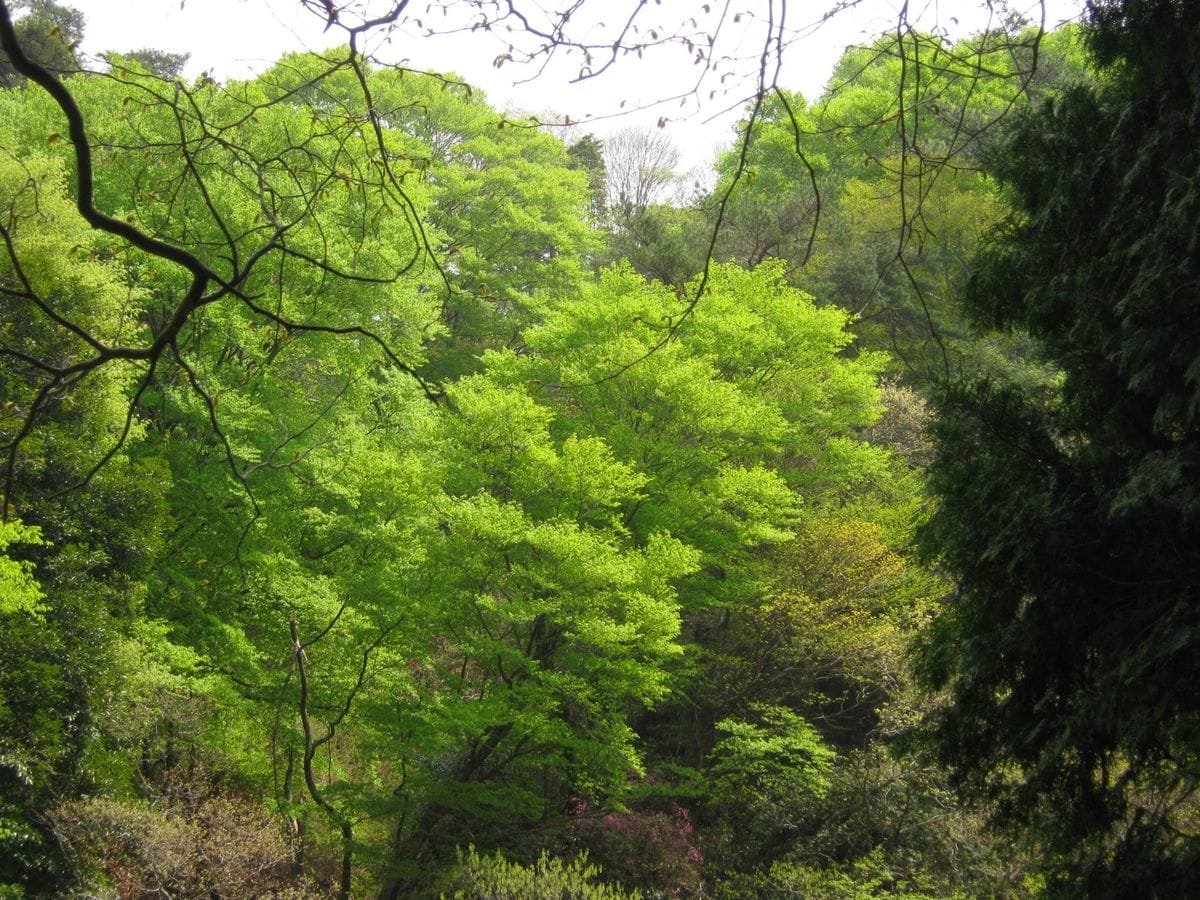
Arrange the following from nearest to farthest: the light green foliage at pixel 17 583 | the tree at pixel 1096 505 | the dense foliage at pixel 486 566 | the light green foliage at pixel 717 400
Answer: the tree at pixel 1096 505
the light green foliage at pixel 17 583
the dense foliage at pixel 486 566
the light green foliage at pixel 717 400

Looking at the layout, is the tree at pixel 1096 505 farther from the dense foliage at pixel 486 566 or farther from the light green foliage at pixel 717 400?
the light green foliage at pixel 717 400

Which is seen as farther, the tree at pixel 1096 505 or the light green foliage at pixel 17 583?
the light green foliage at pixel 17 583

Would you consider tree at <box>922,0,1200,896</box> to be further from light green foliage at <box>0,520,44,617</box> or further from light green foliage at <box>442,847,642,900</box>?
light green foliage at <box>0,520,44,617</box>

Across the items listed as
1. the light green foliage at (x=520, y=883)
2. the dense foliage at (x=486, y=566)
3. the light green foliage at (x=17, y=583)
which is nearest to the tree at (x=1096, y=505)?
the dense foliage at (x=486, y=566)

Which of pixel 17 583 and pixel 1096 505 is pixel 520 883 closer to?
pixel 17 583

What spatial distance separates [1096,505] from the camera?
3.61 meters

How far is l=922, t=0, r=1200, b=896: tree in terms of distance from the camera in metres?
3.31

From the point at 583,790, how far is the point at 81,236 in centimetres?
893

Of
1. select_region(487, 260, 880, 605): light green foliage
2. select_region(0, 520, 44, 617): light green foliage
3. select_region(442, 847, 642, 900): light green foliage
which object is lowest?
select_region(442, 847, 642, 900): light green foliage

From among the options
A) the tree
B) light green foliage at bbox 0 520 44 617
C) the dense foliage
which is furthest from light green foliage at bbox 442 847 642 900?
the tree

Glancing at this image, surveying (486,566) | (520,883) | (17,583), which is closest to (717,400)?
(486,566)

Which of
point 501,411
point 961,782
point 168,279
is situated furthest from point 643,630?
point 961,782

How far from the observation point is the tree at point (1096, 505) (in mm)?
3309

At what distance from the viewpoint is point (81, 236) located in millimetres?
11914
